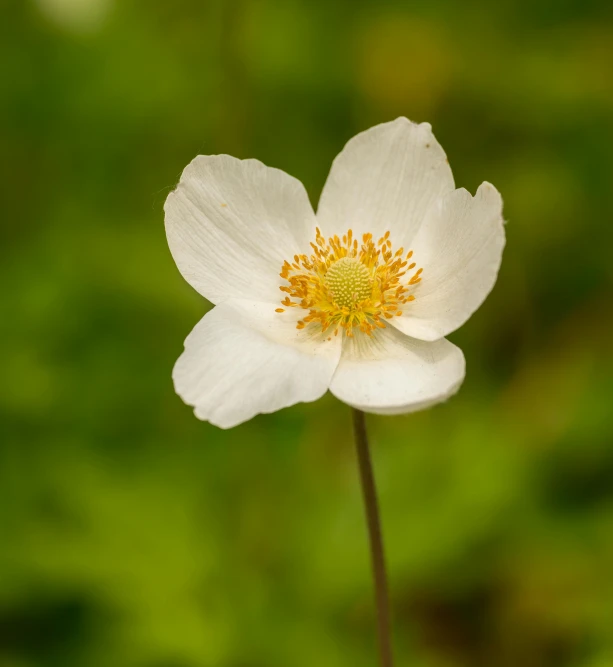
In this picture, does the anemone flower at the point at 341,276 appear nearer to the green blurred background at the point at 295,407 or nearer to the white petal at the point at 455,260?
the white petal at the point at 455,260

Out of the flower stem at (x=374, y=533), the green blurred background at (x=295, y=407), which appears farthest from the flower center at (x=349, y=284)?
the green blurred background at (x=295, y=407)

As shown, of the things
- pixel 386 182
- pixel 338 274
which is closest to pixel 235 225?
pixel 338 274

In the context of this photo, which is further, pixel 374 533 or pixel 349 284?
pixel 349 284

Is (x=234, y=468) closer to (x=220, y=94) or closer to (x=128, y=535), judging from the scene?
(x=128, y=535)

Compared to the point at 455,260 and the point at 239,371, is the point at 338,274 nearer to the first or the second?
the point at 455,260

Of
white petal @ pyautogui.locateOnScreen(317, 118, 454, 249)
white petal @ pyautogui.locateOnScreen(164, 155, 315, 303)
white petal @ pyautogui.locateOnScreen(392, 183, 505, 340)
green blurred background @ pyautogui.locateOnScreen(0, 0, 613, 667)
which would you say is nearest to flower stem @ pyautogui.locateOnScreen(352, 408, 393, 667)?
white petal @ pyautogui.locateOnScreen(392, 183, 505, 340)
